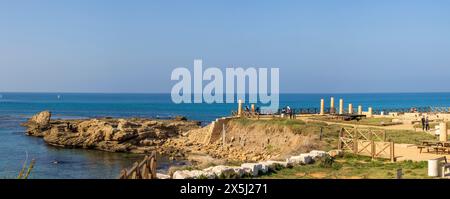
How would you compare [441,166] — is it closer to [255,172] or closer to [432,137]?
[255,172]

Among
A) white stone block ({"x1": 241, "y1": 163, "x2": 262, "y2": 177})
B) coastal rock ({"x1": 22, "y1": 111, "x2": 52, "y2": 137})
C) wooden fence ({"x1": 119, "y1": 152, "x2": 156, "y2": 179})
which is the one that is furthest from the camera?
coastal rock ({"x1": 22, "y1": 111, "x2": 52, "y2": 137})

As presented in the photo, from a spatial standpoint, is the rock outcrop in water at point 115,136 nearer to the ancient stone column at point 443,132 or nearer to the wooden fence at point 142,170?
the ancient stone column at point 443,132

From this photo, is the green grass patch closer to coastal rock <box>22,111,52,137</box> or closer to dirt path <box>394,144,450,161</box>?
dirt path <box>394,144,450,161</box>

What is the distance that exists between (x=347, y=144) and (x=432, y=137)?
665 centimetres

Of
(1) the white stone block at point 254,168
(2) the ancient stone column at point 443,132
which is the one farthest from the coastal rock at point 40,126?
(1) the white stone block at point 254,168

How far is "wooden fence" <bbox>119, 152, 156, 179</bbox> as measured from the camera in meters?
9.93

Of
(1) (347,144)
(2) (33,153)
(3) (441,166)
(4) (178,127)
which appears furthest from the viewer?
(4) (178,127)

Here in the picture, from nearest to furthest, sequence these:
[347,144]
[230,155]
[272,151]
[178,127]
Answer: [347,144] < [272,151] < [230,155] < [178,127]

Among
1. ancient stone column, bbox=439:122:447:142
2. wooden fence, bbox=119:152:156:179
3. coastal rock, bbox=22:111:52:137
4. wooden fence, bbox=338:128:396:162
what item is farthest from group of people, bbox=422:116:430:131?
coastal rock, bbox=22:111:52:137

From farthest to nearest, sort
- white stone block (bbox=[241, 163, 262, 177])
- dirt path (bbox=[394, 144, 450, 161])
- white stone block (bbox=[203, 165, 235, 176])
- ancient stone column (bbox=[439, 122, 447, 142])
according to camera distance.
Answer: ancient stone column (bbox=[439, 122, 447, 142]) < dirt path (bbox=[394, 144, 450, 161]) < white stone block (bbox=[241, 163, 262, 177]) < white stone block (bbox=[203, 165, 235, 176])

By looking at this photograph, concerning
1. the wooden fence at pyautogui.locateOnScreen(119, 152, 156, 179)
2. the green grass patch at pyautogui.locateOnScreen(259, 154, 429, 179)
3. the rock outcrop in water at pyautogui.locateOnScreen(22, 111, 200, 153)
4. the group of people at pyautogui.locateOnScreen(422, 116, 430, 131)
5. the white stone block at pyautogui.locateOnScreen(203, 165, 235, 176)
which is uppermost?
the wooden fence at pyautogui.locateOnScreen(119, 152, 156, 179)

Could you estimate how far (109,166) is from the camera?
123 feet
